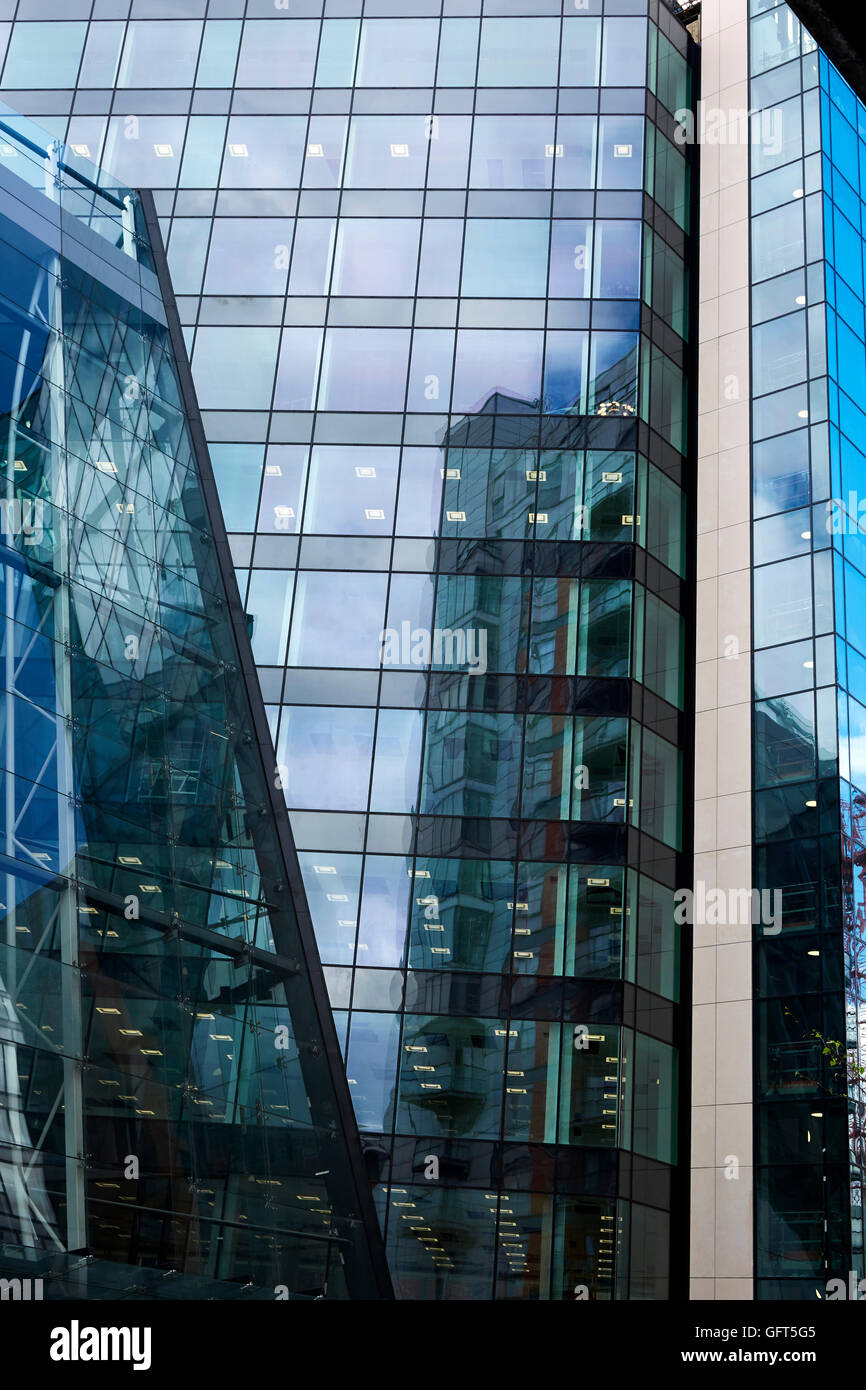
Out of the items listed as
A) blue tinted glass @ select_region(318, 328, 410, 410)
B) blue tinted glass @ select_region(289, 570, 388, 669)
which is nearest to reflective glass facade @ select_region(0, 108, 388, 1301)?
blue tinted glass @ select_region(289, 570, 388, 669)

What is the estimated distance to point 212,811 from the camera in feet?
71.1

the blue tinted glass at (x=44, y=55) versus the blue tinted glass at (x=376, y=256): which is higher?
the blue tinted glass at (x=44, y=55)

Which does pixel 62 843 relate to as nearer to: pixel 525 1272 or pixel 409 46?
pixel 525 1272

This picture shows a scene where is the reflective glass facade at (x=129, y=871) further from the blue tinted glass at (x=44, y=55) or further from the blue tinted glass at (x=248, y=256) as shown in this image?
the blue tinted glass at (x=44, y=55)

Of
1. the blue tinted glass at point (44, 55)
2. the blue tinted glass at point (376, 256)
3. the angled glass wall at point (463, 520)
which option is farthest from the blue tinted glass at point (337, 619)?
the blue tinted glass at point (44, 55)

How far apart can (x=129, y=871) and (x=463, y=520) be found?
37.9 feet

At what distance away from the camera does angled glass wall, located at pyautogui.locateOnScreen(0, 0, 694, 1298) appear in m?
23.3

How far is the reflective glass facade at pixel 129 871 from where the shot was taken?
1611 cm

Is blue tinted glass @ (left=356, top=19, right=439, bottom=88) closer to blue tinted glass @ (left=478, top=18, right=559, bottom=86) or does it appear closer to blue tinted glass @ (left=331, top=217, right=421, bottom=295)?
blue tinted glass @ (left=478, top=18, right=559, bottom=86)

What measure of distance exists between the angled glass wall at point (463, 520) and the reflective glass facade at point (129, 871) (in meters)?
1.65

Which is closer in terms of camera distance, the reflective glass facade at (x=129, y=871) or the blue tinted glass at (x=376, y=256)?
the reflective glass facade at (x=129, y=871)

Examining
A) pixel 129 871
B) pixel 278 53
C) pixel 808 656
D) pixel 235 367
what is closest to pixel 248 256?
pixel 235 367

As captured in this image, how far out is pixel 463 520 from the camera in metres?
27.2

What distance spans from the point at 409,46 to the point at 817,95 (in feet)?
32.1
